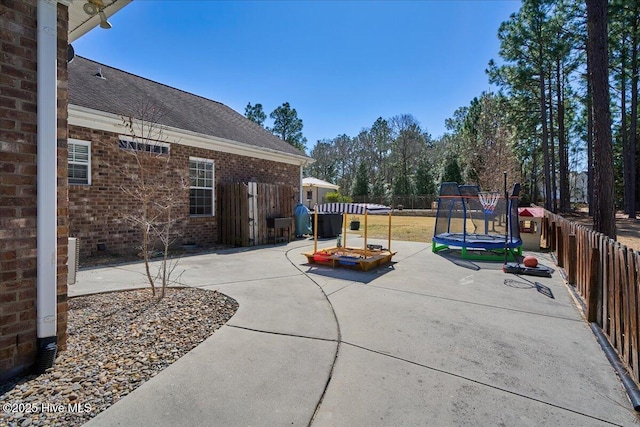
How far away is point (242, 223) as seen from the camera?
10336 mm

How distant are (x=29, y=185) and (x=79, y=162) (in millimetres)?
5932

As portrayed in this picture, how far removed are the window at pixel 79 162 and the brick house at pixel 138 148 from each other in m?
0.02

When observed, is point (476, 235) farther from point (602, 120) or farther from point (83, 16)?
point (83, 16)

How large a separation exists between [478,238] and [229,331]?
833 centimetres

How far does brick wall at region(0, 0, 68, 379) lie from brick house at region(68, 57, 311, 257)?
88.5 inches

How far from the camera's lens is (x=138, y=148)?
28.3 ft

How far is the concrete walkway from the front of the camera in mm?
2289

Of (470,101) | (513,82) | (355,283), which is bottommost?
(355,283)

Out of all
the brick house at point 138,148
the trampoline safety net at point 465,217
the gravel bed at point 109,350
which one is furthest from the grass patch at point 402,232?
the gravel bed at point 109,350

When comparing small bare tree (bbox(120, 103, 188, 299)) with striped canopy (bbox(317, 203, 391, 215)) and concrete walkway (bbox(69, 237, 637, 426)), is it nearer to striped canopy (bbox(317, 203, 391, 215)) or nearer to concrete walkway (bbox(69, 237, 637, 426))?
concrete walkway (bbox(69, 237, 637, 426))

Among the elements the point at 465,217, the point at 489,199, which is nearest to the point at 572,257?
the point at 465,217

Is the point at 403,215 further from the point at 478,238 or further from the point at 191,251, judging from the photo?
the point at 191,251

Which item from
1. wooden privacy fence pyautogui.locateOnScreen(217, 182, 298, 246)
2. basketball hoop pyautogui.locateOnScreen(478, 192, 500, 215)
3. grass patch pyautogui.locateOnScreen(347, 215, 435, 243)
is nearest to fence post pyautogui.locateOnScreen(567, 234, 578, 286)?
basketball hoop pyautogui.locateOnScreen(478, 192, 500, 215)

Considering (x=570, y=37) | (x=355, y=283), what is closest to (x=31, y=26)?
(x=355, y=283)
